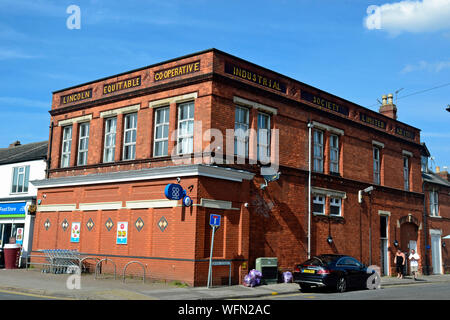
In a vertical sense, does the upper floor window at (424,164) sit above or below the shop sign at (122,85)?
below

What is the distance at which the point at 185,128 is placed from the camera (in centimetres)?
1953

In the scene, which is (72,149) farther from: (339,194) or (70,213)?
(339,194)

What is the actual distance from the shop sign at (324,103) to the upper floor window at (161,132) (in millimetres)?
6866

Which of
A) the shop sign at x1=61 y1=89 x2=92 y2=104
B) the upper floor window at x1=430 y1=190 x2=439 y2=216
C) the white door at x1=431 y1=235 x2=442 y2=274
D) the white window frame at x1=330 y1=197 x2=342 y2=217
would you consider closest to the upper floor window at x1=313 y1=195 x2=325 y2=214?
the white window frame at x1=330 y1=197 x2=342 y2=217

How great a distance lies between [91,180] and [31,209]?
5785 mm

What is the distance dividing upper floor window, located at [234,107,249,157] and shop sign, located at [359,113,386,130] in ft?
30.3

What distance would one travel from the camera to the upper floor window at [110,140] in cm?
2237

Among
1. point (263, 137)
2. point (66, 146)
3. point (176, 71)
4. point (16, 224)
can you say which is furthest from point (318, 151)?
point (16, 224)

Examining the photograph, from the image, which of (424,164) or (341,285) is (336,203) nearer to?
(341,285)

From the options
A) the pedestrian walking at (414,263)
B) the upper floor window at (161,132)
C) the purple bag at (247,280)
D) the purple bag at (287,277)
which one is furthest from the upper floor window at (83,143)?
the pedestrian walking at (414,263)

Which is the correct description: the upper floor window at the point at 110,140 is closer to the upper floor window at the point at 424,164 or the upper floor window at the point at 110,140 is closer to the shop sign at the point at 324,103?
the shop sign at the point at 324,103

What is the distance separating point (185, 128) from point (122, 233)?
529 centimetres

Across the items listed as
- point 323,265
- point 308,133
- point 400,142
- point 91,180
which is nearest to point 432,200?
point 400,142
